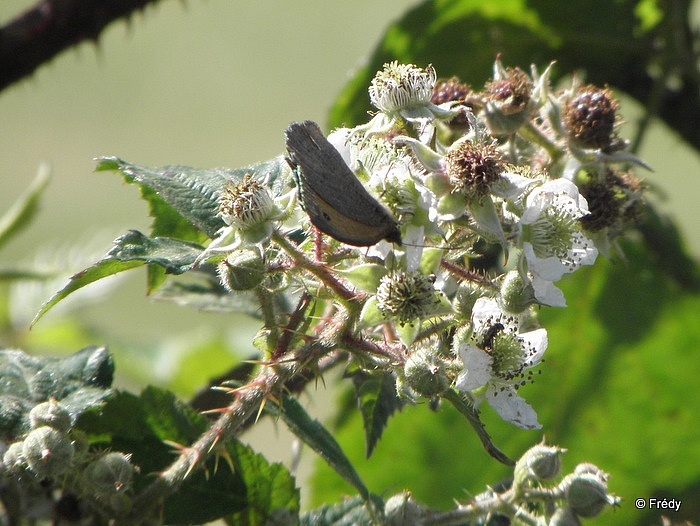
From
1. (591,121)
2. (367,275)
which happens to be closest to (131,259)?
(367,275)

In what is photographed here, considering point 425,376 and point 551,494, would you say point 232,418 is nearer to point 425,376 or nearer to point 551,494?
point 425,376

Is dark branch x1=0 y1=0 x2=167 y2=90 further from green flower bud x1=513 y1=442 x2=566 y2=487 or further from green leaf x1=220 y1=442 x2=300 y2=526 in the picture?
green flower bud x1=513 y1=442 x2=566 y2=487

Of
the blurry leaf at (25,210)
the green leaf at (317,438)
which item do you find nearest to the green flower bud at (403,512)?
the green leaf at (317,438)

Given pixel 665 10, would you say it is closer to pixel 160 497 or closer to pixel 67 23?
pixel 67 23

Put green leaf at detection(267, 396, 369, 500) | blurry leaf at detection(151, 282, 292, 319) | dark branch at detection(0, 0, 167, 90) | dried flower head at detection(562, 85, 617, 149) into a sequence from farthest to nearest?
dark branch at detection(0, 0, 167, 90) < blurry leaf at detection(151, 282, 292, 319) < dried flower head at detection(562, 85, 617, 149) < green leaf at detection(267, 396, 369, 500)

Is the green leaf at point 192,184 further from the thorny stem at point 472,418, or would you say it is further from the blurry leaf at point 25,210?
the blurry leaf at point 25,210

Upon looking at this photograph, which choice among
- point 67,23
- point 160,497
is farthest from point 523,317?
point 67,23

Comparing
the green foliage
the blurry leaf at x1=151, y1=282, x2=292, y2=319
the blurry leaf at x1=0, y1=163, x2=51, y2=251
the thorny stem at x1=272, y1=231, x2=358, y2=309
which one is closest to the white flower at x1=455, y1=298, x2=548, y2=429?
the thorny stem at x1=272, y1=231, x2=358, y2=309
